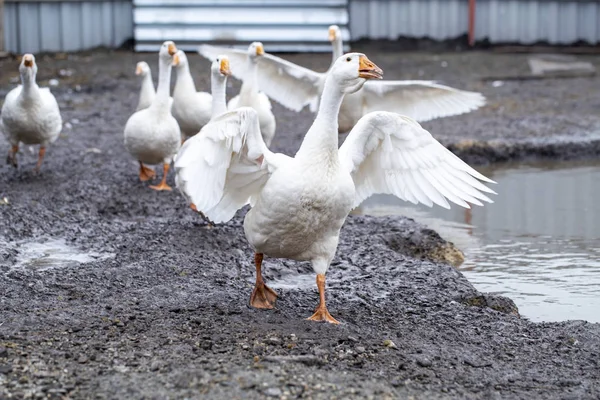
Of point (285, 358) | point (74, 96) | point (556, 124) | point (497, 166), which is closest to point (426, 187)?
point (285, 358)

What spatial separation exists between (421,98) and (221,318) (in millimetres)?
5562

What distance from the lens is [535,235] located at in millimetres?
8523

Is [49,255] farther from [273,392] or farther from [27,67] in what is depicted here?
[273,392]

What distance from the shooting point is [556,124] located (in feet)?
40.3

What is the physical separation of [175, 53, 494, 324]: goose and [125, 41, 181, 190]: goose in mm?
3490

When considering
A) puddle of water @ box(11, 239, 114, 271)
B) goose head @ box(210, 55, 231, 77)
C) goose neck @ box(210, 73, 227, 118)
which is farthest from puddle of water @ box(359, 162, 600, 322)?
puddle of water @ box(11, 239, 114, 271)

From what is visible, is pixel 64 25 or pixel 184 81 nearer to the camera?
pixel 184 81

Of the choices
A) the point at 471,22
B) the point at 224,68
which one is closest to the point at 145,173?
the point at 224,68

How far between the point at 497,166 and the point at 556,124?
187 cm

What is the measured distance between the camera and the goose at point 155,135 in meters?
9.26

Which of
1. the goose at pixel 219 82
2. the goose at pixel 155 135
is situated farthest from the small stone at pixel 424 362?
the goose at pixel 155 135

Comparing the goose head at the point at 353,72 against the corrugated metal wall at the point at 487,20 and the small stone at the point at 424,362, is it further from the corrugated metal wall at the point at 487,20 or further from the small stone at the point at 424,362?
the corrugated metal wall at the point at 487,20

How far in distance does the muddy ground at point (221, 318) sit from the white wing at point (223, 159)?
2.40 feet

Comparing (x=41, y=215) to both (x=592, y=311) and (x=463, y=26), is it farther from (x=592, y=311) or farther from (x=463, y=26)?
(x=463, y=26)
